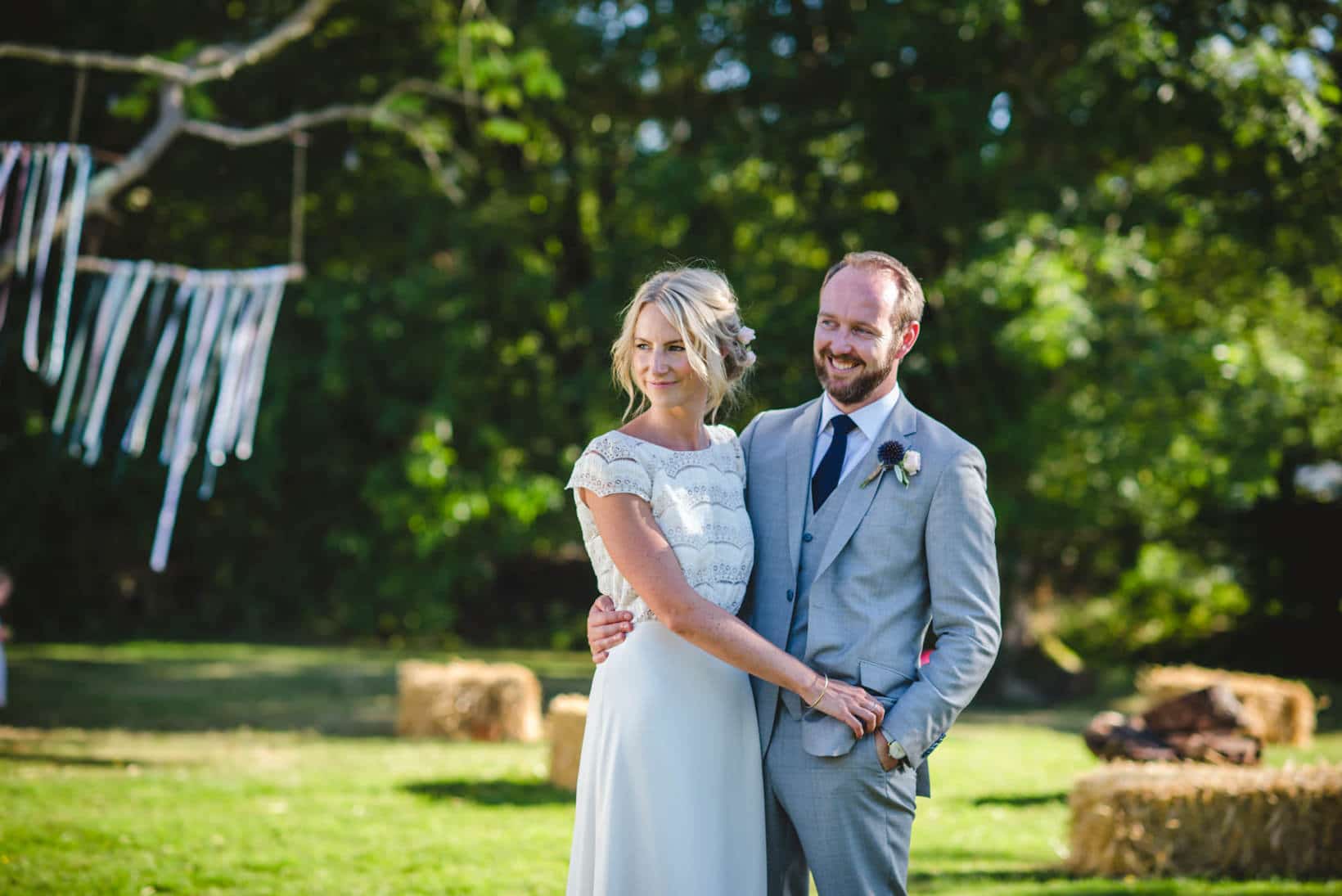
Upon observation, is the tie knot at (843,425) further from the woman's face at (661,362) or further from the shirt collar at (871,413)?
the woman's face at (661,362)

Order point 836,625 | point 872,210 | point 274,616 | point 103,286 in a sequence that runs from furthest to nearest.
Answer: point 274,616 → point 103,286 → point 872,210 → point 836,625

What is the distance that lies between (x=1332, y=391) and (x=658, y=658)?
14.2 meters

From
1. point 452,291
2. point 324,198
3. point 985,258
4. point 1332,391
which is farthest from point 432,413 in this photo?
point 1332,391

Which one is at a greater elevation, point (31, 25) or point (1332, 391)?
point (31, 25)

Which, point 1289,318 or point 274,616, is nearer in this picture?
point 1289,318

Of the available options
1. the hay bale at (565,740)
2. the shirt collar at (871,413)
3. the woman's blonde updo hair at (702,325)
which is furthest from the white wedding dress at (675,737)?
the hay bale at (565,740)

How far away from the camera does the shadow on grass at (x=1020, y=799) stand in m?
7.96

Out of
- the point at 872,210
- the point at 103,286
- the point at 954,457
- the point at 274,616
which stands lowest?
the point at 274,616

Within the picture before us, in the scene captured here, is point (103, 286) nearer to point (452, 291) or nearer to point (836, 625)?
point (452, 291)

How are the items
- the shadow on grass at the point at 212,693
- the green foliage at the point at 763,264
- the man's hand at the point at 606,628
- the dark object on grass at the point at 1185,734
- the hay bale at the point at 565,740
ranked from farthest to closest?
the green foliage at the point at 763,264 < the shadow on grass at the point at 212,693 < the hay bale at the point at 565,740 < the dark object on grass at the point at 1185,734 < the man's hand at the point at 606,628

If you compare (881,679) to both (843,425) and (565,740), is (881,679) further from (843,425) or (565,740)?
(565,740)

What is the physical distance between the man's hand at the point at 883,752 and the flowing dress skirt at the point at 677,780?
14.4 inches

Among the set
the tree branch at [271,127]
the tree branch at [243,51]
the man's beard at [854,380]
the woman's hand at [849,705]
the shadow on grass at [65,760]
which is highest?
the tree branch at [243,51]

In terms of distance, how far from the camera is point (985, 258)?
11188 mm
